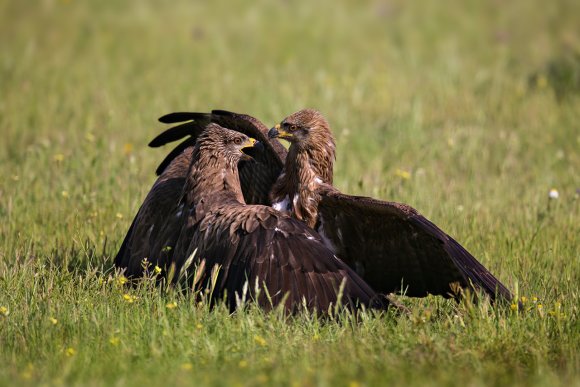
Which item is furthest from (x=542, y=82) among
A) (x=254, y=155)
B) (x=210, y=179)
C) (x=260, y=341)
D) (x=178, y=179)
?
(x=260, y=341)

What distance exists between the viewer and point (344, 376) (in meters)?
4.38

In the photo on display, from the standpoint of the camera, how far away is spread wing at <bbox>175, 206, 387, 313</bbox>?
17.6 ft

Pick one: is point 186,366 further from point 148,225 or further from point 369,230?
point 148,225

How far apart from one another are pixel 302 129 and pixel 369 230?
96cm

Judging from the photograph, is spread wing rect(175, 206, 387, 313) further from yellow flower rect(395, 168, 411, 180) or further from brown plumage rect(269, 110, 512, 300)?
yellow flower rect(395, 168, 411, 180)

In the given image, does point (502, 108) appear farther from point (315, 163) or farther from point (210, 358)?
point (210, 358)

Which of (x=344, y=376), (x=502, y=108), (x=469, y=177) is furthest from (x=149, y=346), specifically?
(x=502, y=108)

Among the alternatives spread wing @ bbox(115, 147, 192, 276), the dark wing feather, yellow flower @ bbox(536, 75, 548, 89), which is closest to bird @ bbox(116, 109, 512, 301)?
the dark wing feather

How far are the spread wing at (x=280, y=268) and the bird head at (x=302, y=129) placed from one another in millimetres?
1095

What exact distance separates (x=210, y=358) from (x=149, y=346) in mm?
338

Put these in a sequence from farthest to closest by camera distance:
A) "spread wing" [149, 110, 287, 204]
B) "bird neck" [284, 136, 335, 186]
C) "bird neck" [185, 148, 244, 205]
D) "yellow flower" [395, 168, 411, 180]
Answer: "yellow flower" [395, 168, 411, 180], "spread wing" [149, 110, 287, 204], "bird neck" [284, 136, 335, 186], "bird neck" [185, 148, 244, 205]

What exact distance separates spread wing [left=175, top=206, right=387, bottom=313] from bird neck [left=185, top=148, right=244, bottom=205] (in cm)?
60

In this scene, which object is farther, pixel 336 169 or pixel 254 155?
pixel 336 169

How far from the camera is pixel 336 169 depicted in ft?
30.0
